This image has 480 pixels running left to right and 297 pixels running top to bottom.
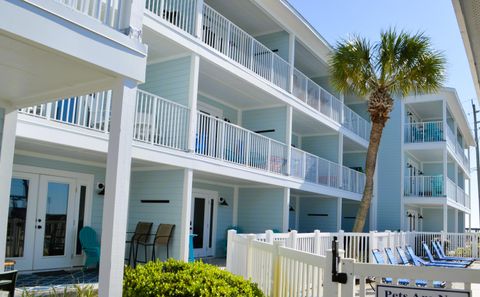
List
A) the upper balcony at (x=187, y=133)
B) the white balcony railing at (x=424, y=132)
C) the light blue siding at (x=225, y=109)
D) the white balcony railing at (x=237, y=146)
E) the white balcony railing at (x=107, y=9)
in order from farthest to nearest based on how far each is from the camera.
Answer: the white balcony railing at (x=424, y=132) → the light blue siding at (x=225, y=109) → the white balcony railing at (x=237, y=146) → the upper balcony at (x=187, y=133) → the white balcony railing at (x=107, y=9)

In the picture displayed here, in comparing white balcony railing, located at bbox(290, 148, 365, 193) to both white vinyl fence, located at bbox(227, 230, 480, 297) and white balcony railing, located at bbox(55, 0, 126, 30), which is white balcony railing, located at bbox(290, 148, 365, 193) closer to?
white vinyl fence, located at bbox(227, 230, 480, 297)

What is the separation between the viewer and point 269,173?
15242 mm

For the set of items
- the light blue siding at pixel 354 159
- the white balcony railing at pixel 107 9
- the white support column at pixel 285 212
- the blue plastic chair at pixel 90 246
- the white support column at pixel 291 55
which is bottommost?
the blue plastic chair at pixel 90 246

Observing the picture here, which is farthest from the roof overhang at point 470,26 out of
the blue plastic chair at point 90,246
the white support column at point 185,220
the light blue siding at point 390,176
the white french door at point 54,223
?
the light blue siding at point 390,176

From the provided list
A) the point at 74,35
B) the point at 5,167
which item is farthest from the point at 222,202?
the point at 74,35

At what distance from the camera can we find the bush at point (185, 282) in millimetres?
5422

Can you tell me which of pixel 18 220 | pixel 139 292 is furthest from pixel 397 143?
pixel 139 292

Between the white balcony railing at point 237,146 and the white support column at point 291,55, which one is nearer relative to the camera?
the white balcony railing at point 237,146

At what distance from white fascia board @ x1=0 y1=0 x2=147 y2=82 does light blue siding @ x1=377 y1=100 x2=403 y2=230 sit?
901 inches

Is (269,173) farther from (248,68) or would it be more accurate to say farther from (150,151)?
(150,151)

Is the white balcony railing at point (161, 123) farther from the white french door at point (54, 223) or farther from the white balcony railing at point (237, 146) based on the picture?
the white french door at point (54, 223)

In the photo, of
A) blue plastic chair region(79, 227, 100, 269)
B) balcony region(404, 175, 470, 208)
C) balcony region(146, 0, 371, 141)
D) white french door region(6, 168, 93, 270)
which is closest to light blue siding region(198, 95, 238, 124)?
balcony region(146, 0, 371, 141)

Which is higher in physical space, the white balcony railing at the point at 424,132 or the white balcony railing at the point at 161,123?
the white balcony railing at the point at 424,132

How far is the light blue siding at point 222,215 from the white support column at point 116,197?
11112mm
